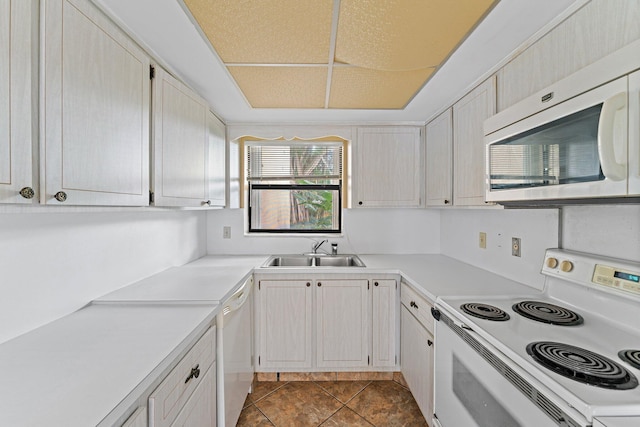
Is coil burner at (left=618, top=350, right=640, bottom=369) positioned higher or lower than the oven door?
higher

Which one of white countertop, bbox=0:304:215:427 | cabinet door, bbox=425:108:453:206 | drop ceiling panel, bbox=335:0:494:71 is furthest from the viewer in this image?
cabinet door, bbox=425:108:453:206

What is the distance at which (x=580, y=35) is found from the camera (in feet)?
3.42

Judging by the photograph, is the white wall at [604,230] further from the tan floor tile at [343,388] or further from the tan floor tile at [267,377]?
the tan floor tile at [267,377]

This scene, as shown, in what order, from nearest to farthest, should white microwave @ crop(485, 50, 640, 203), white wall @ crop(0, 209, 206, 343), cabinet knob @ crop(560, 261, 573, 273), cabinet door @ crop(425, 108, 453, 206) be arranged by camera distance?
white microwave @ crop(485, 50, 640, 203)
white wall @ crop(0, 209, 206, 343)
cabinet knob @ crop(560, 261, 573, 273)
cabinet door @ crop(425, 108, 453, 206)

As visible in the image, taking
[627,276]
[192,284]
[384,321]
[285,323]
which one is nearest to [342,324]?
[384,321]

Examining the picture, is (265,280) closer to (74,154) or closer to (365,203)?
(365,203)

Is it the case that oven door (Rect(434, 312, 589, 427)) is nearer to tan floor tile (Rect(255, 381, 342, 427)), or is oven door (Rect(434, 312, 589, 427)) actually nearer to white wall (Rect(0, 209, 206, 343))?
tan floor tile (Rect(255, 381, 342, 427))

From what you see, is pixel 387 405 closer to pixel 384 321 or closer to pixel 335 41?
pixel 384 321

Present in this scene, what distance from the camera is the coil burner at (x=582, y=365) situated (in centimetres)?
74

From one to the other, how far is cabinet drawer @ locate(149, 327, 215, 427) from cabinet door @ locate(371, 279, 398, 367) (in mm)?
1264

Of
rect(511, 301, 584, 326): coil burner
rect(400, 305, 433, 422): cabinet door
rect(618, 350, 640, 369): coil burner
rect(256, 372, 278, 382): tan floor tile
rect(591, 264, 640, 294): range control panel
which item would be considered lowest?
rect(256, 372, 278, 382): tan floor tile

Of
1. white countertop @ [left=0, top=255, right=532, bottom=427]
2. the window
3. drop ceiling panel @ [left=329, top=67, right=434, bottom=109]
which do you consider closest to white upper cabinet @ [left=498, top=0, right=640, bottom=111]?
drop ceiling panel @ [left=329, top=67, right=434, bottom=109]

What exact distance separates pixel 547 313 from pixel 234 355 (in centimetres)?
159

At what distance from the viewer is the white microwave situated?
766mm
